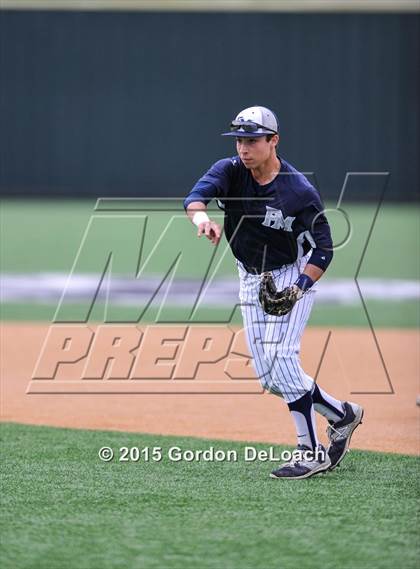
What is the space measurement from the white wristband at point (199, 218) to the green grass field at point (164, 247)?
23.8 feet

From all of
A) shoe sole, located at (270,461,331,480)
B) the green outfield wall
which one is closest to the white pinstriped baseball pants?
shoe sole, located at (270,461,331,480)

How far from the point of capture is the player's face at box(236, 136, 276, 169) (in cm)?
632

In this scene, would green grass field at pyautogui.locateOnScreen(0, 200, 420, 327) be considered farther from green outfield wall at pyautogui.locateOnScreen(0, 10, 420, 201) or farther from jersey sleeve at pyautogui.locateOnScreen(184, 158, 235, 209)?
jersey sleeve at pyautogui.locateOnScreen(184, 158, 235, 209)

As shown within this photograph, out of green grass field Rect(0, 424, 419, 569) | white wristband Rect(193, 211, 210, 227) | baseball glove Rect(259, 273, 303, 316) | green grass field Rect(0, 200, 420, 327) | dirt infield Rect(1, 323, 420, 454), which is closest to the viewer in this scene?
green grass field Rect(0, 424, 419, 569)

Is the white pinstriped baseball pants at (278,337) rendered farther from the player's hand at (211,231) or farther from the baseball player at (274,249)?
the player's hand at (211,231)

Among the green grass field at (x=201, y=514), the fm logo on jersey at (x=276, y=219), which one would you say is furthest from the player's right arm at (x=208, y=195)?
the green grass field at (x=201, y=514)

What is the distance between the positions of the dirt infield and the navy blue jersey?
1.78 metres

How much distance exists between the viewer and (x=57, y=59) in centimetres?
2727

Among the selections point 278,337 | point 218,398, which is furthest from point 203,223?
point 218,398

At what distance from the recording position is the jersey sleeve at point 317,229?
6344 mm

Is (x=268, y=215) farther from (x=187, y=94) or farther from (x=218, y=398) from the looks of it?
(x=187, y=94)

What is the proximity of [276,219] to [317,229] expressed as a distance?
0.23 m

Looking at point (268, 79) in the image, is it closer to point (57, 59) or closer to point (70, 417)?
point (57, 59)

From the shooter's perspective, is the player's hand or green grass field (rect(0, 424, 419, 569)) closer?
green grass field (rect(0, 424, 419, 569))
